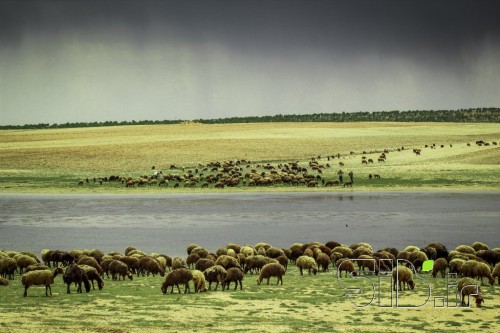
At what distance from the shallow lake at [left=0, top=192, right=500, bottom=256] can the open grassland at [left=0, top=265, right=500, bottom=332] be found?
8.50 m

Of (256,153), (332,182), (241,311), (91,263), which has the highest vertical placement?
(256,153)

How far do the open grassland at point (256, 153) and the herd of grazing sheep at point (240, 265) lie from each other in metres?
32.3

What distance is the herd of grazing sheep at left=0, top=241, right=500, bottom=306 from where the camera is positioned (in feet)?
65.8

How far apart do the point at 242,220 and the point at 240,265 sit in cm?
1488

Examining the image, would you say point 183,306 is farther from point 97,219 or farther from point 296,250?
point 97,219

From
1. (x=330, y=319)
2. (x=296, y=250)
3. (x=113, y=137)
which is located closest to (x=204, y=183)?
(x=296, y=250)

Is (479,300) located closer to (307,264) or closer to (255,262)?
(307,264)

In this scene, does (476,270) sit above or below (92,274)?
above

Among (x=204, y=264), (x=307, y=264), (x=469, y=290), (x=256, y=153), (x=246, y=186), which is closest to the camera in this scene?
(x=469, y=290)

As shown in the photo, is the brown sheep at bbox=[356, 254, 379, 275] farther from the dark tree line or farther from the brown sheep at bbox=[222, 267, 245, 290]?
the dark tree line

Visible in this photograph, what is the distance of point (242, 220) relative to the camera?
39.2 m

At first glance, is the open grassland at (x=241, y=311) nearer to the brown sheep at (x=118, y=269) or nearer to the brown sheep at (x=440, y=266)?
the brown sheep at (x=118, y=269)

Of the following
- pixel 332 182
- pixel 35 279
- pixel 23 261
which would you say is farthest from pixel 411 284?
pixel 332 182

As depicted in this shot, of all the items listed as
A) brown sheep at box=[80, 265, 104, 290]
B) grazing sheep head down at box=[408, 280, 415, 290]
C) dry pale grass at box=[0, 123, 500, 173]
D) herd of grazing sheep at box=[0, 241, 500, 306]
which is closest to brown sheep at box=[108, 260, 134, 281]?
herd of grazing sheep at box=[0, 241, 500, 306]
